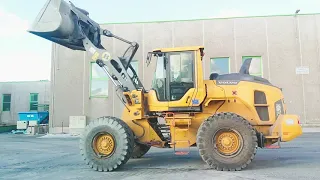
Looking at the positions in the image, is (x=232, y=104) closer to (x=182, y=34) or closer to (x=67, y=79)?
(x=182, y=34)

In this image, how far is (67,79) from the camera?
19.5m

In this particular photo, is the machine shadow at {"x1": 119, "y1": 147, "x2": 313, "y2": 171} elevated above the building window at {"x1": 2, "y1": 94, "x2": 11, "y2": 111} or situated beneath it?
situated beneath

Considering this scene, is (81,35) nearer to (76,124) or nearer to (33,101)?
(76,124)

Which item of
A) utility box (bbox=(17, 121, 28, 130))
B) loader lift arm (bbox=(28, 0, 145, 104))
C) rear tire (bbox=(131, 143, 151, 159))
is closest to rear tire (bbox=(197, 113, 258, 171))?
loader lift arm (bbox=(28, 0, 145, 104))

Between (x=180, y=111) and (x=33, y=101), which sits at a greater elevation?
(x=33, y=101)

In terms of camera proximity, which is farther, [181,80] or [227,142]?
[181,80]

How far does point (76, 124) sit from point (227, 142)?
14.0m

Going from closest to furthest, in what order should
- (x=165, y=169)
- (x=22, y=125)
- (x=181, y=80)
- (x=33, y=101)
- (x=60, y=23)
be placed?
(x=165, y=169) < (x=60, y=23) < (x=181, y=80) < (x=22, y=125) < (x=33, y=101)

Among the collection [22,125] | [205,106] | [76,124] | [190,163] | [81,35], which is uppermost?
[81,35]

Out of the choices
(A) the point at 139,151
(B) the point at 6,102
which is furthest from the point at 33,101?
(A) the point at 139,151

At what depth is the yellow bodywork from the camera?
6.97 m

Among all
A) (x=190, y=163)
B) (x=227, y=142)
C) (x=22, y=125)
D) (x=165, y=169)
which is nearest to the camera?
(x=227, y=142)

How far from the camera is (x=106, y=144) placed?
6723 mm

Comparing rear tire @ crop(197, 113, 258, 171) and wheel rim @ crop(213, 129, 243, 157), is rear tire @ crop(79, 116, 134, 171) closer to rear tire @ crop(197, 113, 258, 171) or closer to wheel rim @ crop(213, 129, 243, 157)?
rear tire @ crop(197, 113, 258, 171)
